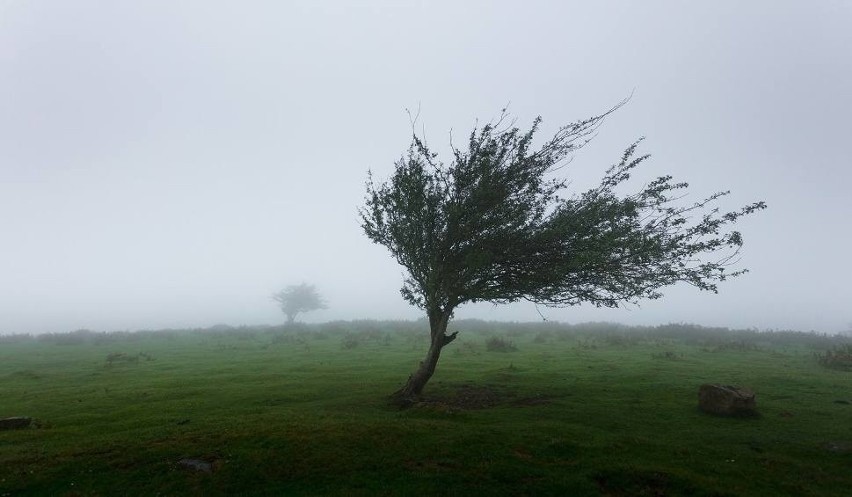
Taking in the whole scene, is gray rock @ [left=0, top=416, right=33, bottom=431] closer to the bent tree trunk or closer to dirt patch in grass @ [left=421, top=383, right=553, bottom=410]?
the bent tree trunk

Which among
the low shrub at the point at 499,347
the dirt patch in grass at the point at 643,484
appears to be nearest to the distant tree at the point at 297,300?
the low shrub at the point at 499,347

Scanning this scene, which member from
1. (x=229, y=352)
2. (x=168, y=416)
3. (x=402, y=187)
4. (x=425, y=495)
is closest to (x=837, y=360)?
(x=402, y=187)

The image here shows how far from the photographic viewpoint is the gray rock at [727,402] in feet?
62.2

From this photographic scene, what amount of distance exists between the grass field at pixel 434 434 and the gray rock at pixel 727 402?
0.50 meters

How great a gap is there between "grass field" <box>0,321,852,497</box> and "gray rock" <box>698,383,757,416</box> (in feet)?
1.63

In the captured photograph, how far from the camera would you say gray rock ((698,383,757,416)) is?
18953mm

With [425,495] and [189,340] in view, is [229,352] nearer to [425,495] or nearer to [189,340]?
[189,340]

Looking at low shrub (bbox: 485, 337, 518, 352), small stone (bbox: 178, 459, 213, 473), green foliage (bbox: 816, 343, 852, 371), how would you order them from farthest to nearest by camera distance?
1. low shrub (bbox: 485, 337, 518, 352)
2. green foliage (bbox: 816, 343, 852, 371)
3. small stone (bbox: 178, 459, 213, 473)

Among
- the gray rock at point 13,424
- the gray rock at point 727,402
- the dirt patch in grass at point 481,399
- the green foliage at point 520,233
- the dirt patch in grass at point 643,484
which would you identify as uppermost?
the green foliage at point 520,233

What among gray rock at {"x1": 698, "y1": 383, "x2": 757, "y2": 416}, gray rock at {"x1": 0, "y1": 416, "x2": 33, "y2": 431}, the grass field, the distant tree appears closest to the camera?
the grass field

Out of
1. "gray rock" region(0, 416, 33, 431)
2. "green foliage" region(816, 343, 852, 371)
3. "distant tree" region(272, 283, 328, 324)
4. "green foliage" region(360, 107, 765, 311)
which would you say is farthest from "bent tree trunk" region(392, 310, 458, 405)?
"distant tree" region(272, 283, 328, 324)

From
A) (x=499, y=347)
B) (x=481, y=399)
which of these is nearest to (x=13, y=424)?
(x=481, y=399)

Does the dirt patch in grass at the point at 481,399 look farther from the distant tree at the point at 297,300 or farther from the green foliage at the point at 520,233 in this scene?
the distant tree at the point at 297,300

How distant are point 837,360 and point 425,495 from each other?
40353 mm
